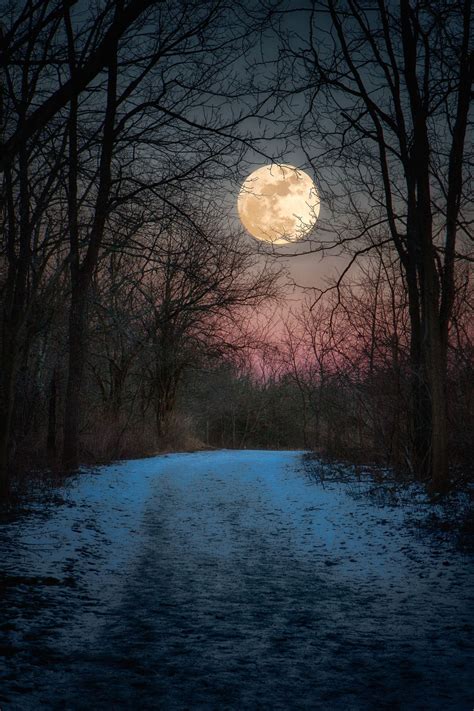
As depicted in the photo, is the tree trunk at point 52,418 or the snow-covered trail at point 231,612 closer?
the snow-covered trail at point 231,612

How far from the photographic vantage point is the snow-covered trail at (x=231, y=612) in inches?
136

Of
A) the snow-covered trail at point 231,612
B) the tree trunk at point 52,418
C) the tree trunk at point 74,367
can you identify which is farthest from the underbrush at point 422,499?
the tree trunk at point 52,418

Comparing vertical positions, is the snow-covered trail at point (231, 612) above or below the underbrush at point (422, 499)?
below

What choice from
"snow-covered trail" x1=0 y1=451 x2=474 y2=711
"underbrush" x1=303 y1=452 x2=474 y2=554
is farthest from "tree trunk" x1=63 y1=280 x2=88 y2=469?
"underbrush" x1=303 y1=452 x2=474 y2=554

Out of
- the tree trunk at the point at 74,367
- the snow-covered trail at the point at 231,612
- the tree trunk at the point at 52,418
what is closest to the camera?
the snow-covered trail at the point at 231,612

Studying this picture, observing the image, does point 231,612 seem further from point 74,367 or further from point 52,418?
point 52,418

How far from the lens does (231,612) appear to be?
488cm

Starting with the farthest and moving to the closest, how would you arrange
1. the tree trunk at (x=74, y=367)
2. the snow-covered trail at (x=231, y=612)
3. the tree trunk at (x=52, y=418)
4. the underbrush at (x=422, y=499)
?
the tree trunk at (x=52, y=418) < the tree trunk at (x=74, y=367) < the underbrush at (x=422, y=499) < the snow-covered trail at (x=231, y=612)

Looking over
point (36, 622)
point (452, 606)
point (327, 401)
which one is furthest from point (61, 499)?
point (327, 401)

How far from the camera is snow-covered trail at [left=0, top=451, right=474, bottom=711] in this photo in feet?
11.3

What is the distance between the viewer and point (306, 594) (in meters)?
5.46

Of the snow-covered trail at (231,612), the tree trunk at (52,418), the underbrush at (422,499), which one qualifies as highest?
the tree trunk at (52,418)

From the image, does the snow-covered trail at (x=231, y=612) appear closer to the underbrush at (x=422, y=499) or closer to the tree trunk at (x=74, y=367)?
the underbrush at (x=422, y=499)

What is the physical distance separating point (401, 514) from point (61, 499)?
5396 mm
